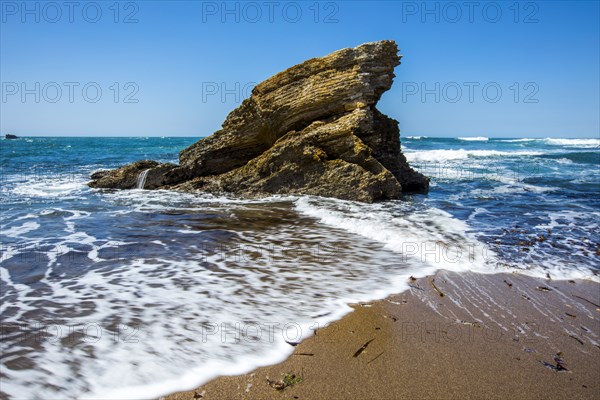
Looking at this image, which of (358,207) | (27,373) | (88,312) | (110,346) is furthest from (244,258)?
(358,207)

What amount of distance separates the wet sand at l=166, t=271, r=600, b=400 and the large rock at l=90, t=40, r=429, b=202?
657 cm

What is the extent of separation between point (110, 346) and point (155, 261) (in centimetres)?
235

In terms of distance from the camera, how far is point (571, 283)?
464cm

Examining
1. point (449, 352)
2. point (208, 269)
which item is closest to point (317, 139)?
point (208, 269)

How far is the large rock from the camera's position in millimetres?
10969

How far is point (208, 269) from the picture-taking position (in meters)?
4.90

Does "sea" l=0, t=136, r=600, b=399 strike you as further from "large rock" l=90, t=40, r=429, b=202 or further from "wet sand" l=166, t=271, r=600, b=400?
"large rock" l=90, t=40, r=429, b=202

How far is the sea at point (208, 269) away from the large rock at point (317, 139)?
101cm

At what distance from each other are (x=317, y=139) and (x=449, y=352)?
885cm

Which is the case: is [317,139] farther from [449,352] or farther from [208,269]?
[449,352]

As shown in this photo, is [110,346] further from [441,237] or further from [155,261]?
[441,237]

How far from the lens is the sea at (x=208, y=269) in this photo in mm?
2799

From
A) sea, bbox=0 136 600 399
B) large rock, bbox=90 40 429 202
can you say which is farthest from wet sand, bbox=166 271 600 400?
large rock, bbox=90 40 429 202

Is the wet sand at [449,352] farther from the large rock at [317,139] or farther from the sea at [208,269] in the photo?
the large rock at [317,139]
